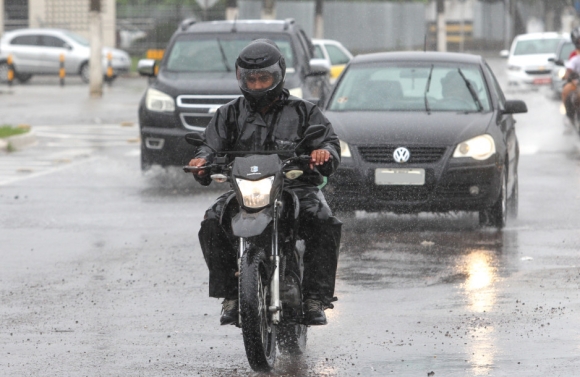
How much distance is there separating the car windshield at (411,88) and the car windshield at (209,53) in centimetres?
416

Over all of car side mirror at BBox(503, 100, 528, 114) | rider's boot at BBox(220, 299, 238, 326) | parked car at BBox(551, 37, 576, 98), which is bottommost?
parked car at BBox(551, 37, 576, 98)

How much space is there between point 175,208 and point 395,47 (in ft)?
Answer: 174

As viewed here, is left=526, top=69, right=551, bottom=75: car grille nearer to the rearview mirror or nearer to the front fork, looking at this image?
the rearview mirror

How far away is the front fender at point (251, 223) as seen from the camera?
20.2 feet

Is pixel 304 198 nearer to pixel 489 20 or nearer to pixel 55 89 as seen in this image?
pixel 55 89

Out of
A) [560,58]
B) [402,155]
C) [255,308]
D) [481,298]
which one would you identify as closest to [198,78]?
[402,155]

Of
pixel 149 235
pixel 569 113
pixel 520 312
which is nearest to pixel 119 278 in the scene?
pixel 149 235

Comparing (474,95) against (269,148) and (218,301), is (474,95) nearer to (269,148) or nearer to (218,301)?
(218,301)

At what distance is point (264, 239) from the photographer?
6.36 meters

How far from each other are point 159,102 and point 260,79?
966 centimetres

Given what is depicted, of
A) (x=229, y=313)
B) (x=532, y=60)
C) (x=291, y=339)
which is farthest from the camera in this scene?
(x=532, y=60)

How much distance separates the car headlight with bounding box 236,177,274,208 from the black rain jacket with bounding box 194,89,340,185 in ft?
1.59

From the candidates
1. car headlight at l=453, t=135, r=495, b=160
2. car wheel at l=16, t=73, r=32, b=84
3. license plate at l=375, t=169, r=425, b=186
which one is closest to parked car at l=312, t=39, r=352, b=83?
car wheel at l=16, t=73, r=32, b=84

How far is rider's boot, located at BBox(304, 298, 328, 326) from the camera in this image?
6.67 m
